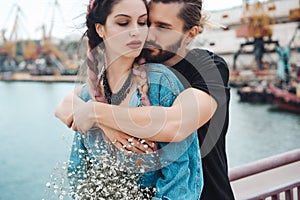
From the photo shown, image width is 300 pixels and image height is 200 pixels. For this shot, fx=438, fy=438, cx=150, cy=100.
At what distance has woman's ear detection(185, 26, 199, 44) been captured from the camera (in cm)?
67

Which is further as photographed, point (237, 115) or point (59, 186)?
point (237, 115)

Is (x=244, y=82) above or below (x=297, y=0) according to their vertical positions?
below

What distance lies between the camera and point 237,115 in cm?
1197

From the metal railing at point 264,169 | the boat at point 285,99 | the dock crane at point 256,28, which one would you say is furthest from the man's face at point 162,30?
the dock crane at point 256,28

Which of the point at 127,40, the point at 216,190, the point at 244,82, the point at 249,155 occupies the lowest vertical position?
the point at 249,155

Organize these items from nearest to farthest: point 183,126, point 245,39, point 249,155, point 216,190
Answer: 1. point 183,126
2. point 216,190
3. point 249,155
4. point 245,39

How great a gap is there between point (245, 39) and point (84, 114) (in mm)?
11289

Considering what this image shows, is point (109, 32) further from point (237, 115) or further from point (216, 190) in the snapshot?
point (237, 115)

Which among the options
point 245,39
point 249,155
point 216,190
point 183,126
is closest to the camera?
point 183,126

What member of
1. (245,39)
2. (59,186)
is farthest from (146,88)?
(245,39)

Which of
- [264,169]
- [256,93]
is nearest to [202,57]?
[264,169]

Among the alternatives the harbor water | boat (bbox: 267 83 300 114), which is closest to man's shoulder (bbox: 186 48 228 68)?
the harbor water

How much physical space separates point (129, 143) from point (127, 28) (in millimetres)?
158

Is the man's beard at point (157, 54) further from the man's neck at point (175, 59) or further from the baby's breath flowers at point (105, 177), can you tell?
the baby's breath flowers at point (105, 177)
